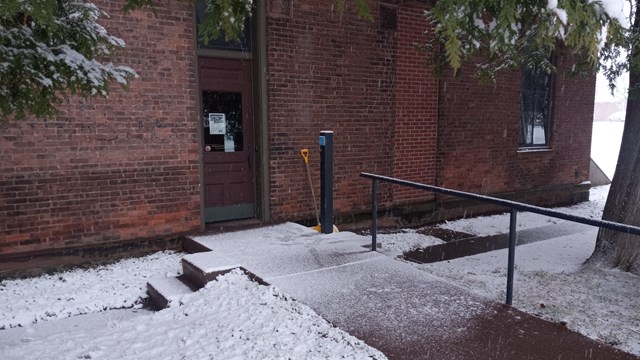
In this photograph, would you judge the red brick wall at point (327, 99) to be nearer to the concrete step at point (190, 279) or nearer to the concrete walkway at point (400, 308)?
the concrete walkway at point (400, 308)

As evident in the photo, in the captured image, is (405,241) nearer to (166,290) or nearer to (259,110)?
(259,110)

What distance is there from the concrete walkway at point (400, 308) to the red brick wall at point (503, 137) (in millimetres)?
4373

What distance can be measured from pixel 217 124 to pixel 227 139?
262 mm

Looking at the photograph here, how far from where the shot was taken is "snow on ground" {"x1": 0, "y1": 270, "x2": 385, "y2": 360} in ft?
10.4

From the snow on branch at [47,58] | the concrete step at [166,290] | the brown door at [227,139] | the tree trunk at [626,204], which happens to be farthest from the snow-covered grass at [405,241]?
the snow on branch at [47,58]

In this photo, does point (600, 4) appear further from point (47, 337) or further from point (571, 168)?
point (571, 168)

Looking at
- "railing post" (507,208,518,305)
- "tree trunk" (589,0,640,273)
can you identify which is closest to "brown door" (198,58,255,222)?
"railing post" (507,208,518,305)

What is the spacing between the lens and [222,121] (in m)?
6.66

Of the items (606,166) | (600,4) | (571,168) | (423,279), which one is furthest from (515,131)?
(606,166)

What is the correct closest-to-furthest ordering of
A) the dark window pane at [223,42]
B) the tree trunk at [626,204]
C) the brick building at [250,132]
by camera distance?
the brick building at [250,132] < the tree trunk at [626,204] < the dark window pane at [223,42]

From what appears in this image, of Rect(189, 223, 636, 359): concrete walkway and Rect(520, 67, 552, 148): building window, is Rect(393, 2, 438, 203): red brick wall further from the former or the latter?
Rect(189, 223, 636, 359): concrete walkway

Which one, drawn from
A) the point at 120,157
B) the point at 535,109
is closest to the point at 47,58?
the point at 120,157

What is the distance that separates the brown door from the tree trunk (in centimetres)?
479

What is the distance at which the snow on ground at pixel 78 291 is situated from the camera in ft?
14.8
